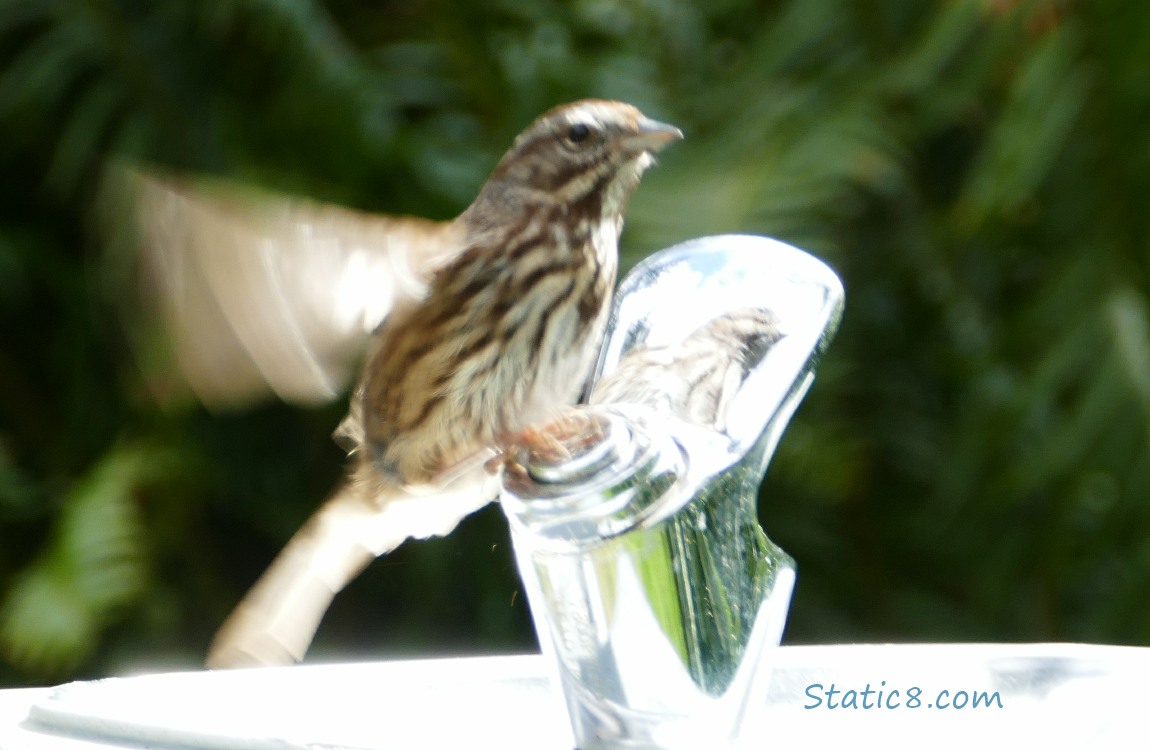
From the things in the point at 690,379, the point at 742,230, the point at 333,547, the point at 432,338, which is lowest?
the point at 742,230

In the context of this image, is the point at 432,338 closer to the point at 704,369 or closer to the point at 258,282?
the point at 258,282

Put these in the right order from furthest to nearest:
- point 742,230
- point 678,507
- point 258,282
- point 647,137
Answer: point 742,230 < point 647,137 < point 258,282 < point 678,507

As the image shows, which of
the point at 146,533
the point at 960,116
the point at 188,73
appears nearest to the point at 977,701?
the point at 146,533

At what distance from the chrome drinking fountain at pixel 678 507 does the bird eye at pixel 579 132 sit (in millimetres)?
381

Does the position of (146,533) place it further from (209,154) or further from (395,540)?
(395,540)

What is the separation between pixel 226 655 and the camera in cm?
150

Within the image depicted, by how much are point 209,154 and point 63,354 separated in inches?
19.1

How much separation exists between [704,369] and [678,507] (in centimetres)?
14

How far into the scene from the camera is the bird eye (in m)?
1.66

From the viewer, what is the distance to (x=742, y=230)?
2.62 metres

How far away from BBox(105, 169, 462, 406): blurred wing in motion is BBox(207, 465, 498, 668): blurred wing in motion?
0.22 metres

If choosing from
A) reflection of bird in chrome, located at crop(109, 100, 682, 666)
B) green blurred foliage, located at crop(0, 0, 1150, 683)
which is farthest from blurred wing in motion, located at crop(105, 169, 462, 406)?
green blurred foliage, located at crop(0, 0, 1150, 683)

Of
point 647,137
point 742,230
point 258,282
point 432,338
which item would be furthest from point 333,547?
point 742,230

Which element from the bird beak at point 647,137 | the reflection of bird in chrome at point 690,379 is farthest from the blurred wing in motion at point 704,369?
the bird beak at point 647,137
